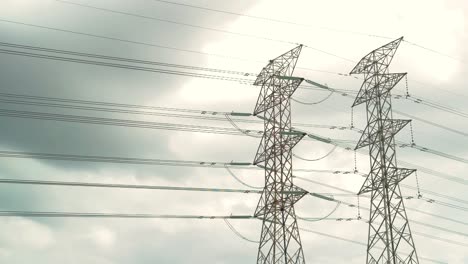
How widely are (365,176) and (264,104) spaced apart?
43.2 ft

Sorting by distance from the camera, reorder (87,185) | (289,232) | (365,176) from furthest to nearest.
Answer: (365,176) → (289,232) → (87,185)

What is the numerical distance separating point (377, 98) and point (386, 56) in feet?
12.5

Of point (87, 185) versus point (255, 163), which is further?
point (255, 163)

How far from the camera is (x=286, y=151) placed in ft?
151

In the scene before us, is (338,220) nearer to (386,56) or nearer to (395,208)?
(395,208)

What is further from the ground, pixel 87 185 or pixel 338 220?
pixel 87 185

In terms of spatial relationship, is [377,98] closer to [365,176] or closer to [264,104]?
[365,176]

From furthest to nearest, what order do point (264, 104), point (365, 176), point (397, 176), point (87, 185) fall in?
point (365, 176) → point (397, 176) → point (264, 104) → point (87, 185)

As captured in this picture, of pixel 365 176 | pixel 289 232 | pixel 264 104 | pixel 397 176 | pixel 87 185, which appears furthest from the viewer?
pixel 365 176

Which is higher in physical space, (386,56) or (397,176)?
(386,56)

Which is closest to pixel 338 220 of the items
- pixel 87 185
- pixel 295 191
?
pixel 295 191

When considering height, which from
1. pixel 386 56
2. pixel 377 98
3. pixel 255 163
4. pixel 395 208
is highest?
pixel 386 56

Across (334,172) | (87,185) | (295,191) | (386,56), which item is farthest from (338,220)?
(87,185)

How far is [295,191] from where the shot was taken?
44625 millimetres
